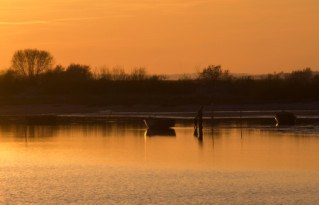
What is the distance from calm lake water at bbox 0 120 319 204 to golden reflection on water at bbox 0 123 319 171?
38 millimetres

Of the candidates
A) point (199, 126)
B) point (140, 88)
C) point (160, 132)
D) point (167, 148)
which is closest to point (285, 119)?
point (199, 126)

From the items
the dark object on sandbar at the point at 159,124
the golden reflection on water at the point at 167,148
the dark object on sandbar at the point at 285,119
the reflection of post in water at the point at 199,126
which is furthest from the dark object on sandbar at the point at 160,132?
the dark object on sandbar at the point at 285,119

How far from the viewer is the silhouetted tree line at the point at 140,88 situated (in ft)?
267

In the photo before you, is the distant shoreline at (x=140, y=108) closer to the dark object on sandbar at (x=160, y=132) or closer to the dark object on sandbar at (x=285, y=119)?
the dark object on sandbar at (x=285, y=119)

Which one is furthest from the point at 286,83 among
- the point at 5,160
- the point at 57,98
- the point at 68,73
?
the point at 5,160

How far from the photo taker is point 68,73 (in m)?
107

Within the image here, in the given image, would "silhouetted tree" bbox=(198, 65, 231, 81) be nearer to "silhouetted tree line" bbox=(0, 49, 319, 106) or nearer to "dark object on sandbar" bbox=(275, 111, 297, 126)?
"silhouetted tree line" bbox=(0, 49, 319, 106)

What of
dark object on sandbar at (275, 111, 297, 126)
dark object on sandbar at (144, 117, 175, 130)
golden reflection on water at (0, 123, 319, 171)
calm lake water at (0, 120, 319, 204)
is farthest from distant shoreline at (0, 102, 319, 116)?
calm lake water at (0, 120, 319, 204)

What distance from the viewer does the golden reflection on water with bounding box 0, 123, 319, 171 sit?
104 ft

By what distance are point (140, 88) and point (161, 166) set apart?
60.6 meters

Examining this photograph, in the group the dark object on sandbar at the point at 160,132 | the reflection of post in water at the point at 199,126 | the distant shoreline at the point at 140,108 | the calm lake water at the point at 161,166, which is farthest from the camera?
the distant shoreline at the point at 140,108

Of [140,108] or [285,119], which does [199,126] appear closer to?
[285,119]

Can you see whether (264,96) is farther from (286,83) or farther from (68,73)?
(68,73)

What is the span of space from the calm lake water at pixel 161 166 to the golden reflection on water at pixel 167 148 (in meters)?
0.04
